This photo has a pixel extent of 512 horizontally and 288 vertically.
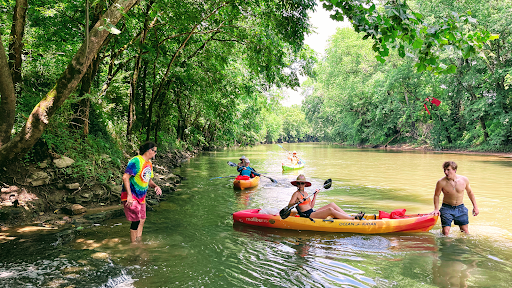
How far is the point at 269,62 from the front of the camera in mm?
7961

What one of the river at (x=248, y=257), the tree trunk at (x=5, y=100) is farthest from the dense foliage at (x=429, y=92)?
the tree trunk at (x=5, y=100)

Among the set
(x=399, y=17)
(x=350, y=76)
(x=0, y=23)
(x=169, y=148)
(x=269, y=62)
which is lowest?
(x=169, y=148)

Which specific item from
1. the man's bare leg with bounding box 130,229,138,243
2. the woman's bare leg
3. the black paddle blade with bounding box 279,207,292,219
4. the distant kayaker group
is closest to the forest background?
the distant kayaker group

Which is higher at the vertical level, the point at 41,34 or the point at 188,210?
the point at 41,34

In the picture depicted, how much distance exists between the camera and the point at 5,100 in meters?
5.35

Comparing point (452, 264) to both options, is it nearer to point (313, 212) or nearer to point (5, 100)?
point (313, 212)

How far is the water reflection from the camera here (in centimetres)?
395

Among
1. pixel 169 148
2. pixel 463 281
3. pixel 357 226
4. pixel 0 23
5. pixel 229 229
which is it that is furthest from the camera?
pixel 169 148

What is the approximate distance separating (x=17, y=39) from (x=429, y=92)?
30.9m

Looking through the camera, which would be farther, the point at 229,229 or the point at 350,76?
the point at 350,76

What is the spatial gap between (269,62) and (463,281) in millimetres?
5951

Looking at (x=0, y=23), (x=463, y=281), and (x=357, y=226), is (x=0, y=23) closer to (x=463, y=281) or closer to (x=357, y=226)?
(x=357, y=226)

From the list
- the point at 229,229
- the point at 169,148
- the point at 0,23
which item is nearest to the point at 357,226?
the point at 229,229

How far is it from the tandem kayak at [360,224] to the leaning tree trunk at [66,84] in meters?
4.28
